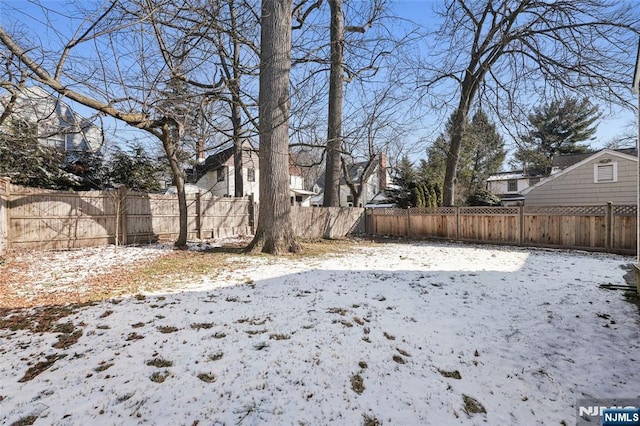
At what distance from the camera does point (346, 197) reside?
Result: 31.7 metres

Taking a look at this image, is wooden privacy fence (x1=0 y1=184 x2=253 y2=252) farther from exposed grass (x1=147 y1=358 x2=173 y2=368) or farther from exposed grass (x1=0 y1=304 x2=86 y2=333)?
exposed grass (x1=147 y1=358 x2=173 y2=368)

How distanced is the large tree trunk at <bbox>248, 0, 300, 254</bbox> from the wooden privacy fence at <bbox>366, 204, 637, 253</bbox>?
21.8 ft

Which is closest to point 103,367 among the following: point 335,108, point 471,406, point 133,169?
point 471,406

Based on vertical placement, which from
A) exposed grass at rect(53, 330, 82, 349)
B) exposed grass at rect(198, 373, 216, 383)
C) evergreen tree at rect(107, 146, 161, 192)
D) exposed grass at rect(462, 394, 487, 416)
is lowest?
exposed grass at rect(462, 394, 487, 416)

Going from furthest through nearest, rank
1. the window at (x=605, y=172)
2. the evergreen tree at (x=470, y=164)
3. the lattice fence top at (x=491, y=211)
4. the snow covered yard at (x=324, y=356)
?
the evergreen tree at (x=470, y=164)
the window at (x=605, y=172)
the lattice fence top at (x=491, y=211)
the snow covered yard at (x=324, y=356)

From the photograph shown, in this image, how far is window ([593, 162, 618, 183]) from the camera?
1275cm

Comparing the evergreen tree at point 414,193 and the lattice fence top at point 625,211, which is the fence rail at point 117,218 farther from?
the lattice fence top at point 625,211

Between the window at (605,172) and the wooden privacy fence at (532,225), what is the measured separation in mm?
6845

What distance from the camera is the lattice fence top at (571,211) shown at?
8.18m

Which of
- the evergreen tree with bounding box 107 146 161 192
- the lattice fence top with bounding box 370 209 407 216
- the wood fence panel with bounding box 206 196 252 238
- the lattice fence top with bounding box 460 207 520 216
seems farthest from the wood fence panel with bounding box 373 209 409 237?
the evergreen tree with bounding box 107 146 161 192

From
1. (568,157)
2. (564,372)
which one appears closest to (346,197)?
(568,157)

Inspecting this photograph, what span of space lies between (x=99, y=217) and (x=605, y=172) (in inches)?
766

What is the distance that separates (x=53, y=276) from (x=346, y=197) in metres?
27.9

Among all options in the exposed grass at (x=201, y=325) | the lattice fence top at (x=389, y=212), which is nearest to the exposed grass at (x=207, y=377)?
the exposed grass at (x=201, y=325)
